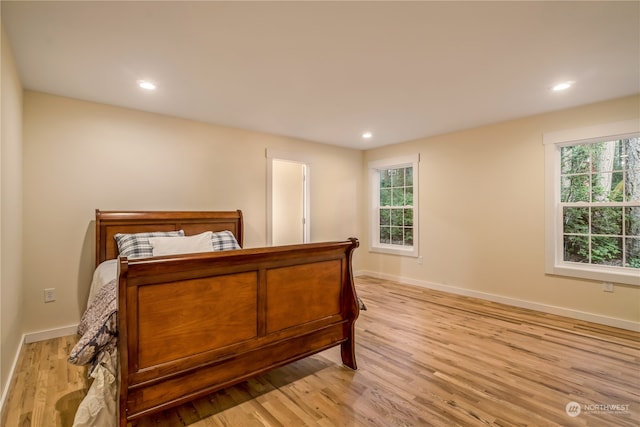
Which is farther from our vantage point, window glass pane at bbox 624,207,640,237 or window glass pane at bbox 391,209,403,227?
window glass pane at bbox 391,209,403,227

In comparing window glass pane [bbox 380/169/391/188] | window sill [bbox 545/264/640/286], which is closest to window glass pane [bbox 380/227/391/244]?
window glass pane [bbox 380/169/391/188]

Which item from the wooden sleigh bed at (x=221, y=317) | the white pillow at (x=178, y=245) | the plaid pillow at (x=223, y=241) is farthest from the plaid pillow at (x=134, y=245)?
the wooden sleigh bed at (x=221, y=317)

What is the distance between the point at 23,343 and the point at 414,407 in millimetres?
3469

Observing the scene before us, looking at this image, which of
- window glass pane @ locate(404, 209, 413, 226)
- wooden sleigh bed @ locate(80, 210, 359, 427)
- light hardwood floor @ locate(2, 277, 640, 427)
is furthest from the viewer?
window glass pane @ locate(404, 209, 413, 226)

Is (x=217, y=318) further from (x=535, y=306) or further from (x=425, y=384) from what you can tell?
(x=535, y=306)

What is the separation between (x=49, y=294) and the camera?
3047mm

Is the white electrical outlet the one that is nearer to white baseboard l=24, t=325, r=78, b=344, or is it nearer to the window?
white baseboard l=24, t=325, r=78, b=344

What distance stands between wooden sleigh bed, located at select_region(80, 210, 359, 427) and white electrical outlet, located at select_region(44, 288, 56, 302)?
2.24 metres

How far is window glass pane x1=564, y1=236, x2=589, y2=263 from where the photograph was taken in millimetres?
3562

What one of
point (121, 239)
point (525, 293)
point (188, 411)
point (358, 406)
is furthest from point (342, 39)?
point (525, 293)

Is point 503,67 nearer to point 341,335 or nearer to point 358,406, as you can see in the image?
point 341,335

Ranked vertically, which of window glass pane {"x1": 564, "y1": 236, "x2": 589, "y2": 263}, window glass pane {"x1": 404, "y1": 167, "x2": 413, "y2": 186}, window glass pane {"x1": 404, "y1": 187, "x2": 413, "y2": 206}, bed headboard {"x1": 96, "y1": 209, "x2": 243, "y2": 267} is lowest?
window glass pane {"x1": 564, "y1": 236, "x2": 589, "y2": 263}

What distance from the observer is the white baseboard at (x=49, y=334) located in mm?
2930

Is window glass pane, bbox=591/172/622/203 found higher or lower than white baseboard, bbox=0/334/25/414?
higher
